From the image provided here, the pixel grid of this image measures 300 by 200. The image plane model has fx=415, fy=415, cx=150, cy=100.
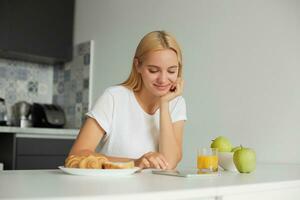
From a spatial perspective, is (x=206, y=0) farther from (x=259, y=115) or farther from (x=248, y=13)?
(x=259, y=115)

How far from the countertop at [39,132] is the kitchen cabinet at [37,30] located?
676mm

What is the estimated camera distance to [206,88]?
227 centimetres

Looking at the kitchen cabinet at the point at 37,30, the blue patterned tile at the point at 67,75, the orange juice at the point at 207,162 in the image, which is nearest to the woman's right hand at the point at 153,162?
the orange juice at the point at 207,162

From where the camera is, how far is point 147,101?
5.77 feet

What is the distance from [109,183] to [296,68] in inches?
49.3

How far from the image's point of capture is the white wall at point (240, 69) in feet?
6.22

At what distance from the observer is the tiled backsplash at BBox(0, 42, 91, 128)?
334cm

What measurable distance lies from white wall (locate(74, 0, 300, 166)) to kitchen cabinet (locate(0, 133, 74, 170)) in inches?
41.4

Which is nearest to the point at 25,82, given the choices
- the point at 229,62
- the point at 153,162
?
the point at 229,62

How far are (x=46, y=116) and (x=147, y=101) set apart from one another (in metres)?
1.72

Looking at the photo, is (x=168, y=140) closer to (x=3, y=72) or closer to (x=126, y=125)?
(x=126, y=125)

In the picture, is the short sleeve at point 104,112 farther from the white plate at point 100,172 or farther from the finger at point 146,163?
the white plate at point 100,172

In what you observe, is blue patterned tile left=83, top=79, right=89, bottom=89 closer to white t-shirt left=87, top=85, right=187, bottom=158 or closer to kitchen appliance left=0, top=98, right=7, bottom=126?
kitchen appliance left=0, top=98, right=7, bottom=126

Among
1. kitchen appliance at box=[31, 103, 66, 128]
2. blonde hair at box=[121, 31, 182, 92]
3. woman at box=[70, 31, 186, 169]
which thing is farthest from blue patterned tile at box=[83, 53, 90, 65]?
blonde hair at box=[121, 31, 182, 92]
